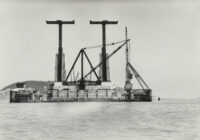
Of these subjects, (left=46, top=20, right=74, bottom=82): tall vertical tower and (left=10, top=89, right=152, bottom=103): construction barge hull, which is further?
(left=10, top=89, right=152, bottom=103): construction barge hull

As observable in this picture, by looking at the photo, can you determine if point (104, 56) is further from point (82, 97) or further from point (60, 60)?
point (82, 97)

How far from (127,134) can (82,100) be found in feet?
345

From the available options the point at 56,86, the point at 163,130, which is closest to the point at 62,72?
the point at 56,86

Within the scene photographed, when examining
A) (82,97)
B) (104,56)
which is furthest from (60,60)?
(82,97)

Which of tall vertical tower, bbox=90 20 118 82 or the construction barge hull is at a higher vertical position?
tall vertical tower, bbox=90 20 118 82

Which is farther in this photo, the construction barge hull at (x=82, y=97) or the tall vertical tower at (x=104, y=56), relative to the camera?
the construction barge hull at (x=82, y=97)

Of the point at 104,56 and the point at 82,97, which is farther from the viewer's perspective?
the point at 82,97

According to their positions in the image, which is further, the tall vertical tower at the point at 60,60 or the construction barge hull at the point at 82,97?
the construction barge hull at the point at 82,97

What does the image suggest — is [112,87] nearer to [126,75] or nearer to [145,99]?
[126,75]

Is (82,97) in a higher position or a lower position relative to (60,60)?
lower

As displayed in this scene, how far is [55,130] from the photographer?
1462 inches

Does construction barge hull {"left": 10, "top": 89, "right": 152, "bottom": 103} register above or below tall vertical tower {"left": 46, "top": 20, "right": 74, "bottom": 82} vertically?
below

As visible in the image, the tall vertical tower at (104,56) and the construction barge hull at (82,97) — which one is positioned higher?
the tall vertical tower at (104,56)

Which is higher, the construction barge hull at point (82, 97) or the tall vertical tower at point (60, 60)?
the tall vertical tower at point (60, 60)
